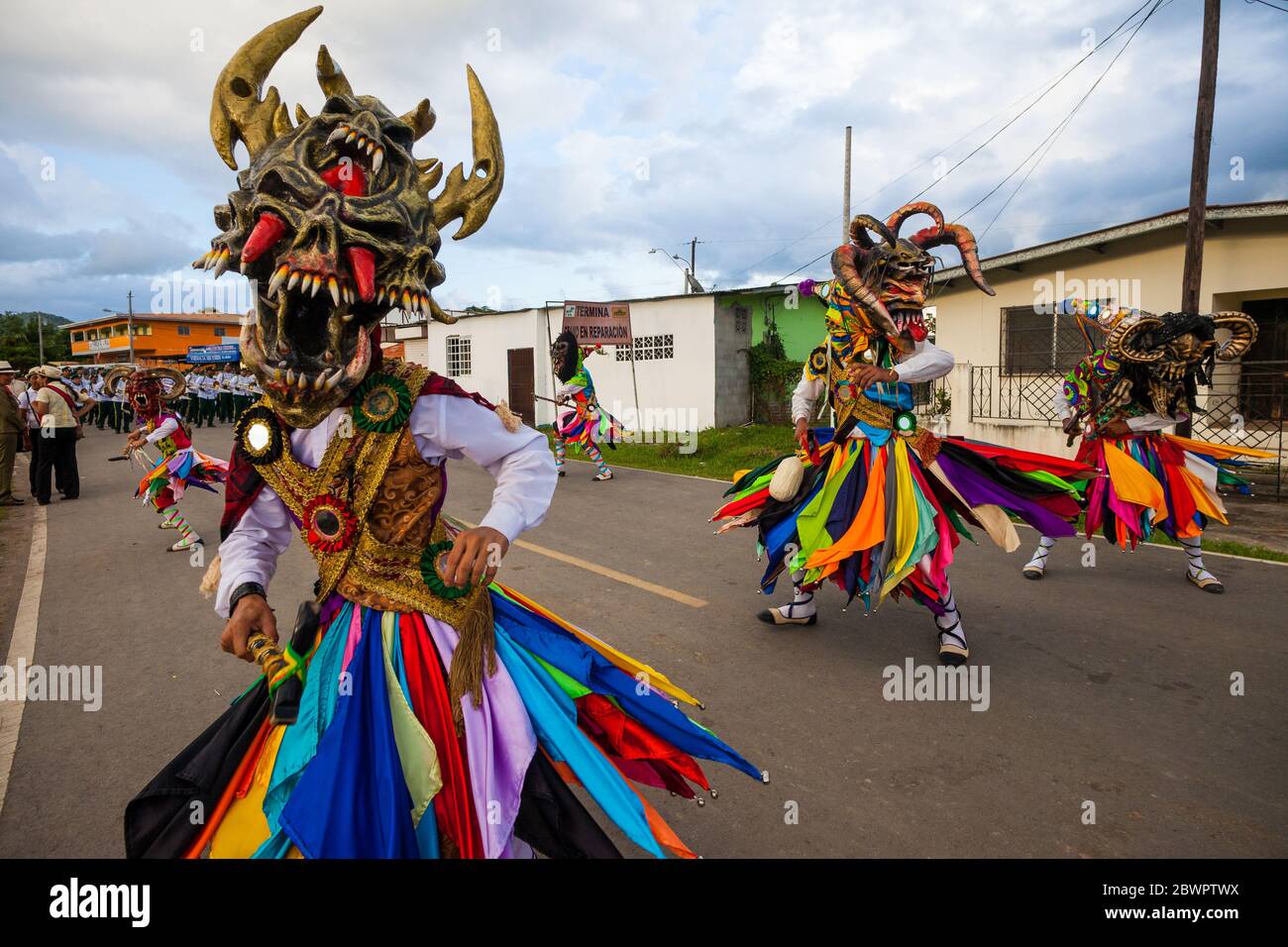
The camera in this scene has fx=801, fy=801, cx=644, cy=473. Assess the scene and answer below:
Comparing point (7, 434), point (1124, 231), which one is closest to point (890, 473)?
point (1124, 231)

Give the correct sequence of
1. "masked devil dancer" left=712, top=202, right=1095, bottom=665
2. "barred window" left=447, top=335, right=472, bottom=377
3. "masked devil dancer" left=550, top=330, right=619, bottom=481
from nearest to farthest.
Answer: "masked devil dancer" left=712, top=202, right=1095, bottom=665
"masked devil dancer" left=550, top=330, right=619, bottom=481
"barred window" left=447, top=335, right=472, bottom=377

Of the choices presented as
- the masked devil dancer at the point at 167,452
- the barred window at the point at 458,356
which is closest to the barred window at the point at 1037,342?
the masked devil dancer at the point at 167,452

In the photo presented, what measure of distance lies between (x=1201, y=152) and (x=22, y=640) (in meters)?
14.6

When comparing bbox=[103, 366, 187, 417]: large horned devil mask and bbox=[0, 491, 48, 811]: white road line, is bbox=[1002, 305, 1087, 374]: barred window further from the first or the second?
bbox=[0, 491, 48, 811]: white road line

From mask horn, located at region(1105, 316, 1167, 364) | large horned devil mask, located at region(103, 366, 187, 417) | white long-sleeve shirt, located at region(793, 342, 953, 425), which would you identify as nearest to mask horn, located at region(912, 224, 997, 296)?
white long-sleeve shirt, located at region(793, 342, 953, 425)

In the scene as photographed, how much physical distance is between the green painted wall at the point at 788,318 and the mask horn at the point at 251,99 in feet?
61.1

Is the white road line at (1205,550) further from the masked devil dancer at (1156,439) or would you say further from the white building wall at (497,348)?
the white building wall at (497,348)

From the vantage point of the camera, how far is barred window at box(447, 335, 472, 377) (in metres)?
27.9

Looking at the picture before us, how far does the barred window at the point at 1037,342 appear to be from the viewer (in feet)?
48.9

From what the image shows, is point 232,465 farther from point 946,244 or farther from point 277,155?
point 946,244

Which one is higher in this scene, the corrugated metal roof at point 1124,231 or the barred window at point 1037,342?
the corrugated metal roof at point 1124,231

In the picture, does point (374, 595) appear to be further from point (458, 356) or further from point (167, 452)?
point (458, 356)

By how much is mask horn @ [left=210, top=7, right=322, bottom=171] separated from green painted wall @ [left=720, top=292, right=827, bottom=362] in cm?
1864

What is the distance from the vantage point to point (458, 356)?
2838cm
